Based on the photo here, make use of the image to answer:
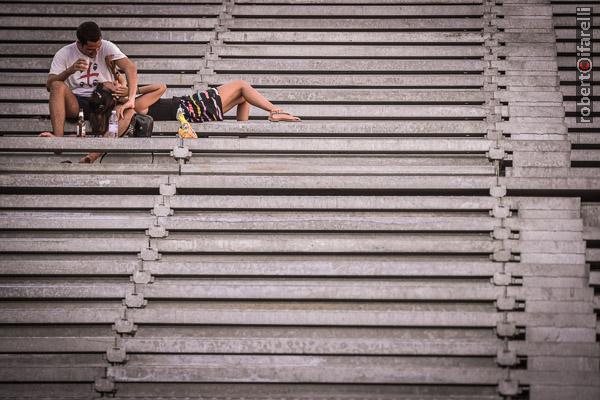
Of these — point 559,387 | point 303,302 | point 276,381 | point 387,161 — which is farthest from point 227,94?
point 559,387

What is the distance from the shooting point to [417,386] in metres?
4.49

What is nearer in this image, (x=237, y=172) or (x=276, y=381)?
(x=276, y=381)

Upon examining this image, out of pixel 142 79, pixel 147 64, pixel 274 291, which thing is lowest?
pixel 274 291

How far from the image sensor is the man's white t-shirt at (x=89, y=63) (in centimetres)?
574

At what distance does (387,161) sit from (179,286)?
182 centimetres

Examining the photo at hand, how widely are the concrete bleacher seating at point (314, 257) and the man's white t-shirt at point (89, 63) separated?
0.54m

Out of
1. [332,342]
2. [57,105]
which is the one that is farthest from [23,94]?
[332,342]

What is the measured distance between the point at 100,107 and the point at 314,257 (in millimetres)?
2118

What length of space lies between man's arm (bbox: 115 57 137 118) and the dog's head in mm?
142

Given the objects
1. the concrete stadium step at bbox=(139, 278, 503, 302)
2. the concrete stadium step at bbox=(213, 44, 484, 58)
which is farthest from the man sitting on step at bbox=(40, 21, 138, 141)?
the concrete stadium step at bbox=(139, 278, 503, 302)

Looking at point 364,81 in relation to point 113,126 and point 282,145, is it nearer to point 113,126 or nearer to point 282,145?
point 282,145

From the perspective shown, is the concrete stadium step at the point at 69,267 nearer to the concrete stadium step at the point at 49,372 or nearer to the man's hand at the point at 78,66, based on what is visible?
Answer: the concrete stadium step at the point at 49,372

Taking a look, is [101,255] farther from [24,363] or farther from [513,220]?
[513,220]

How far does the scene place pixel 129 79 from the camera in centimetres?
570
